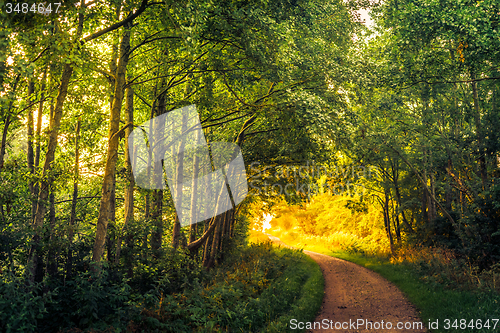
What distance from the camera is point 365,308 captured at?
10328 millimetres

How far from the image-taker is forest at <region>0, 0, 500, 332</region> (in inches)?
266

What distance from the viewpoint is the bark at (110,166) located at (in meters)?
8.05

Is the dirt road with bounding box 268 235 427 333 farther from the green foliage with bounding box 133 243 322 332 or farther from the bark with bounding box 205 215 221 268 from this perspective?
the bark with bounding box 205 215 221 268

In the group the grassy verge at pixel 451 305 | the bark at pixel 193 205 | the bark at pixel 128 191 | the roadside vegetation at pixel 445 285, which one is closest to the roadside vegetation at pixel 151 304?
the bark at pixel 128 191

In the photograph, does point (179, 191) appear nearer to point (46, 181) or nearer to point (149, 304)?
point (149, 304)

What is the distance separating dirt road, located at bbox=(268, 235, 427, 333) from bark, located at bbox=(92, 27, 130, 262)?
5769 mm

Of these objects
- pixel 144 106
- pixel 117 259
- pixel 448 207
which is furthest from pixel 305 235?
pixel 117 259

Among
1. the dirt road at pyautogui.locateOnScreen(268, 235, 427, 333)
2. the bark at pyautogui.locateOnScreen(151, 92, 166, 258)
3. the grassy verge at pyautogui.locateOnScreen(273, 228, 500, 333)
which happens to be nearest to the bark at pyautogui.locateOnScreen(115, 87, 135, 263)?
the bark at pyautogui.locateOnScreen(151, 92, 166, 258)

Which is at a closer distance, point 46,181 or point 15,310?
point 15,310

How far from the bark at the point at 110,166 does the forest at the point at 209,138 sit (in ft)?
0.16

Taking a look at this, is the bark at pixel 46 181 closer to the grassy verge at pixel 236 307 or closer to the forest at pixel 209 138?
the forest at pixel 209 138

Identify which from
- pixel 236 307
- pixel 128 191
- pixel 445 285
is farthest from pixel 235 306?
pixel 445 285

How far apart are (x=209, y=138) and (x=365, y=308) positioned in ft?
40.9

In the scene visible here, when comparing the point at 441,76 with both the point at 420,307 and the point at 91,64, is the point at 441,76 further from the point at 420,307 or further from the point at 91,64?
the point at 91,64
